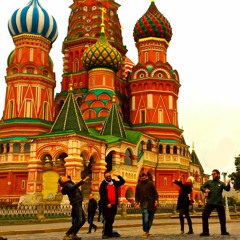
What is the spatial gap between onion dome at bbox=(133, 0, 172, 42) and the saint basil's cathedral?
105mm

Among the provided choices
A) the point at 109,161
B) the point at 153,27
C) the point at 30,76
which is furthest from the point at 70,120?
the point at 153,27

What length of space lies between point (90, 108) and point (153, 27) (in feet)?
38.3

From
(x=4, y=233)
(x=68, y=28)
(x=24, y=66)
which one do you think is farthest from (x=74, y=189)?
(x=68, y=28)

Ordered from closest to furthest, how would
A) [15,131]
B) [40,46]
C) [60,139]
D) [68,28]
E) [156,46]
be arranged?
[60,139], [15,131], [40,46], [156,46], [68,28]

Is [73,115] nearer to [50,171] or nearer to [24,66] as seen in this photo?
[50,171]

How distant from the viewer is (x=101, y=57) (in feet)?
126

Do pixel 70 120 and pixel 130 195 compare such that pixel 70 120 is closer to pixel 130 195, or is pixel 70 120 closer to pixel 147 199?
pixel 130 195

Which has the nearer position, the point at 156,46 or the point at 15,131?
the point at 15,131

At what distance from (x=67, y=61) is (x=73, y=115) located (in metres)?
14.8

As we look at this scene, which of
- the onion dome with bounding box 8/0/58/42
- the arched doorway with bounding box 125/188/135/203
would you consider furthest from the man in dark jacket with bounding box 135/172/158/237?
the onion dome with bounding box 8/0/58/42

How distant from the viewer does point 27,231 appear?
12.8 m

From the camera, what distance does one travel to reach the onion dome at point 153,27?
42.6m

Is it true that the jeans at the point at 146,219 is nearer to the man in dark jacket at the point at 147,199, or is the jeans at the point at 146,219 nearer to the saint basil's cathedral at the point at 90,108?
the man in dark jacket at the point at 147,199

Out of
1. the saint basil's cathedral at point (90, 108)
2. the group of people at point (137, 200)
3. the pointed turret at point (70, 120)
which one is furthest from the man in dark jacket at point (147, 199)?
the pointed turret at point (70, 120)
